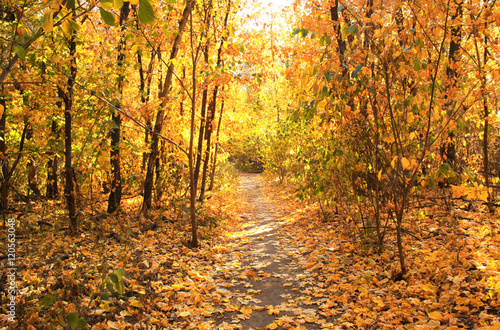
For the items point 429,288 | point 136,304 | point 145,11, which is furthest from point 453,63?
point 136,304

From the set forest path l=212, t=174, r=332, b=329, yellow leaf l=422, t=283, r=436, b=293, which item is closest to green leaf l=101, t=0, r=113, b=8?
forest path l=212, t=174, r=332, b=329

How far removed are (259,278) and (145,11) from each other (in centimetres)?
403

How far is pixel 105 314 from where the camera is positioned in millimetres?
3039

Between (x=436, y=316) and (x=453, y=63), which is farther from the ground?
(x=453, y=63)

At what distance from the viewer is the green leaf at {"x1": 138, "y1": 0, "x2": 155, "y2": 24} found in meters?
1.43

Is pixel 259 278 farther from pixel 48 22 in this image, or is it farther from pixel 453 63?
pixel 48 22

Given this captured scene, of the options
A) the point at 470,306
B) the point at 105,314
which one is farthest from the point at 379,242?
the point at 105,314

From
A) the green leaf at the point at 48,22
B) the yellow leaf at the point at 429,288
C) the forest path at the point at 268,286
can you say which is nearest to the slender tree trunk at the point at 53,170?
the forest path at the point at 268,286

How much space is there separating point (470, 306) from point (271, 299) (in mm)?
2139

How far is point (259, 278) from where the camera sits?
4.55 meters

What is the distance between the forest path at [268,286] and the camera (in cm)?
331

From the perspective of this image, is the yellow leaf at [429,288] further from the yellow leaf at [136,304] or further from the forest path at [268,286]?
the yellow leaf at [136,304]

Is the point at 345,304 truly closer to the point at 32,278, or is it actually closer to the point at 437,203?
the point at 32,278

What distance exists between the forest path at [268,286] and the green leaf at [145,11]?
3026 mm
